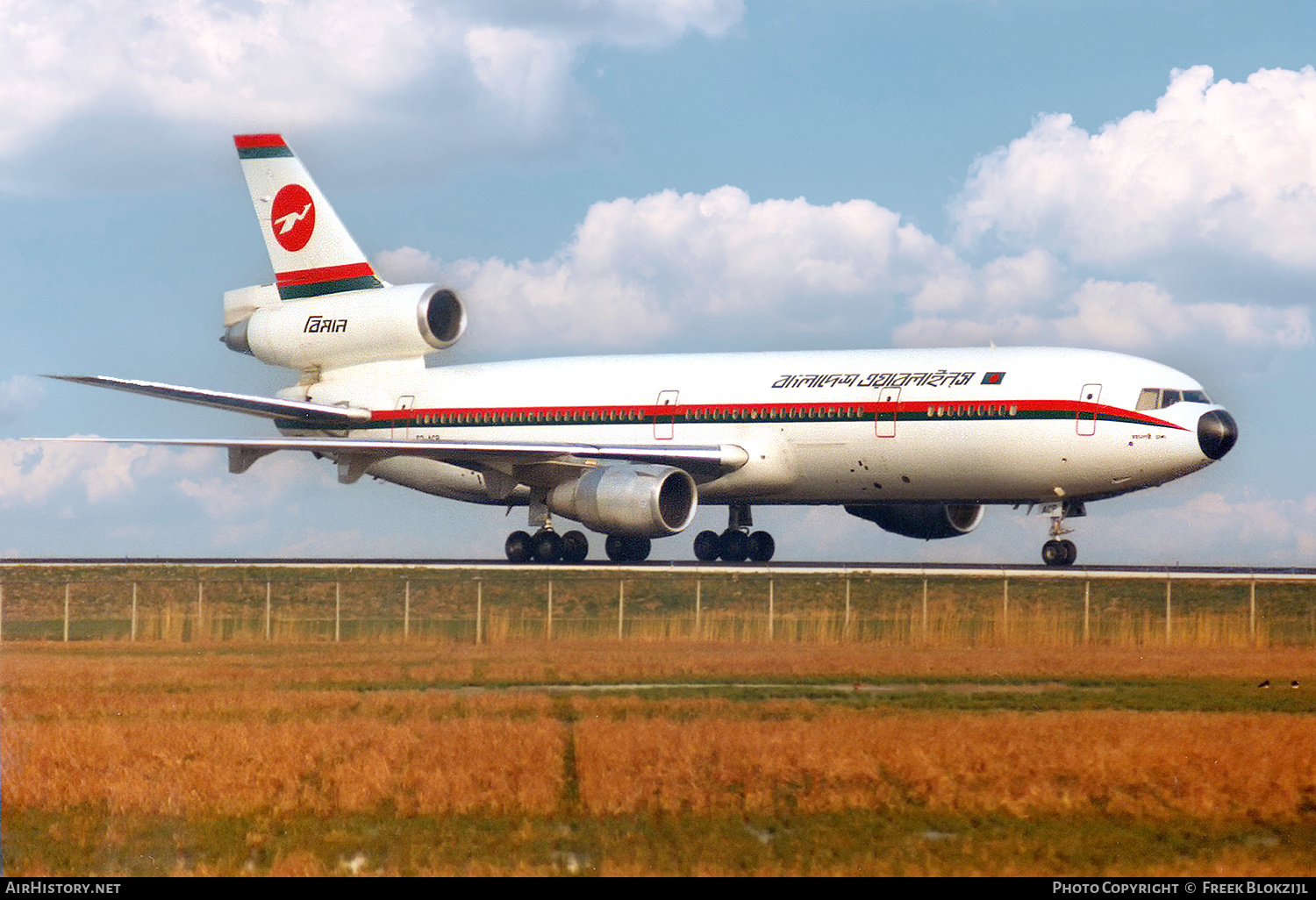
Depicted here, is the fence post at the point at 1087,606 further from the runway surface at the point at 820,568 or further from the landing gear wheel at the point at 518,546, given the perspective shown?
the landing gear wheel at the point at 518,546

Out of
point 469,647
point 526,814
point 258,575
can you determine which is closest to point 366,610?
point 258,575

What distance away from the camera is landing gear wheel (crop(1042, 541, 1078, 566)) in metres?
33.0

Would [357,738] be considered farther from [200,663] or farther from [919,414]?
[919,414]

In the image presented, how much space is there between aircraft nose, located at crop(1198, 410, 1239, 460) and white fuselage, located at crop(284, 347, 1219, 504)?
0.13 metres

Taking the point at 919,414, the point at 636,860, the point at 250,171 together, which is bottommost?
the point at 636,860

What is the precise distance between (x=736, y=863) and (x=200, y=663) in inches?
538

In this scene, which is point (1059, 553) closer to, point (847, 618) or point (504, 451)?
point (847, 618)

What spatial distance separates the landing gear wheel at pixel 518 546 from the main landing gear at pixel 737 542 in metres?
4.33

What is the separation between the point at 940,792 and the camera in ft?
47.8

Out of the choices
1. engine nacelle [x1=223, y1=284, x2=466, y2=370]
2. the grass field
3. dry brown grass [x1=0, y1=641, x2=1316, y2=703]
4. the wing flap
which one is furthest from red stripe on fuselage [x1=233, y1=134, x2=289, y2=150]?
the grass field

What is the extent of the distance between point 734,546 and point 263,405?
12225 millimetres

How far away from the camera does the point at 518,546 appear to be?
3756cm

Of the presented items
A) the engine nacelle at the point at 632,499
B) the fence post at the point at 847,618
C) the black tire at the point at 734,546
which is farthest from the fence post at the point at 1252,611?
the black tire at the point at 734,546

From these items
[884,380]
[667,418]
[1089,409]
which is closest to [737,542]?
[667,418]
